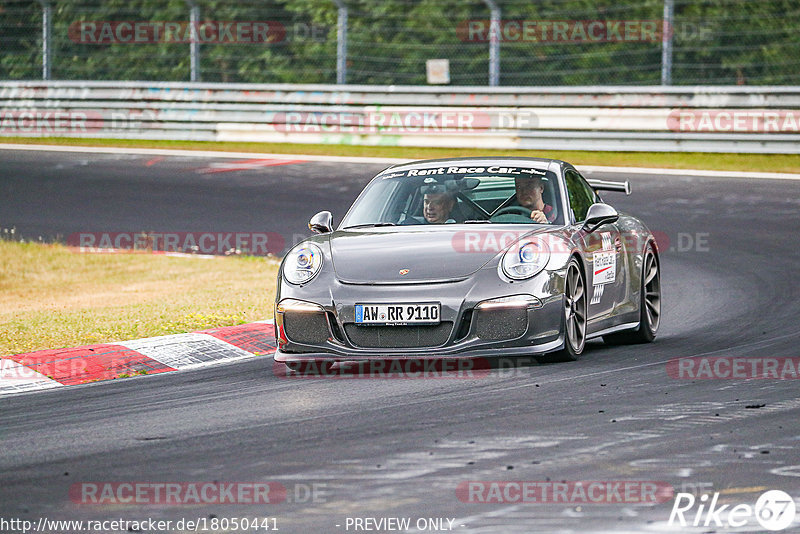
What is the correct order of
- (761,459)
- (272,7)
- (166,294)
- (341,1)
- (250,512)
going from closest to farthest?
(250,512)
(761,459)
(166,294)
(341,1)
(272,7)

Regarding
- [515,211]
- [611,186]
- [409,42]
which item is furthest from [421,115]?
[515,211]

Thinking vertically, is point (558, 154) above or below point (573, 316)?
above

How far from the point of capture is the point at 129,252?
15477 mm

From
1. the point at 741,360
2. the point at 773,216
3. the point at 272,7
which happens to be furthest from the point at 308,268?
the point at 272,7

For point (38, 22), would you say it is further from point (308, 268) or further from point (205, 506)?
point (205, 506)

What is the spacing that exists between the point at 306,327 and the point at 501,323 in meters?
1.11

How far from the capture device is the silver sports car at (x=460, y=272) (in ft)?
25.3

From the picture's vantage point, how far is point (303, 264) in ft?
26.9

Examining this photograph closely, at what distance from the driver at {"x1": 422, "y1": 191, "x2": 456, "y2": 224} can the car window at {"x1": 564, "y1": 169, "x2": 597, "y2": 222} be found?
2.55 feet

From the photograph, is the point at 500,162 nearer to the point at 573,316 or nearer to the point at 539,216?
the point at 539,216

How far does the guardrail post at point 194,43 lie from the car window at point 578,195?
15052mm

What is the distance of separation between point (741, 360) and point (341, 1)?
15843 mm

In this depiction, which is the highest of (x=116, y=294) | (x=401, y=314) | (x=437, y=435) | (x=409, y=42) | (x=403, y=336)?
(x=409, y=42)

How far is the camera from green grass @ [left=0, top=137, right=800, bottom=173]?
20.2m
